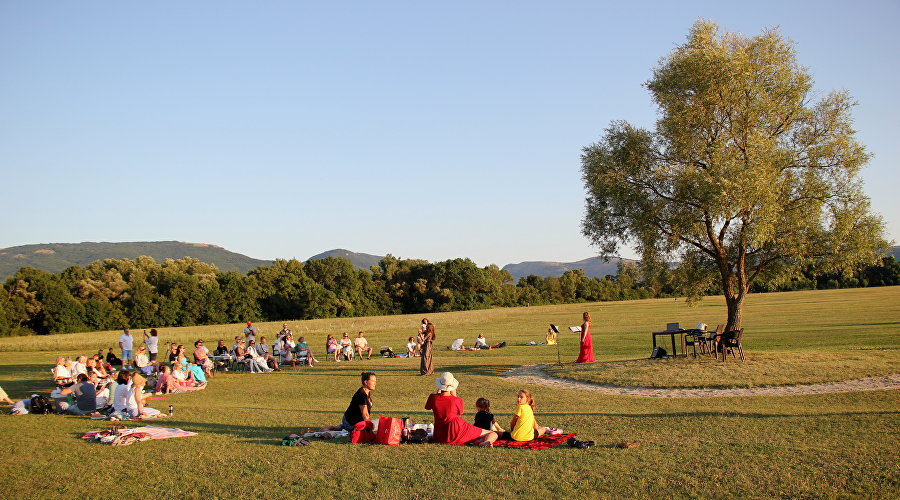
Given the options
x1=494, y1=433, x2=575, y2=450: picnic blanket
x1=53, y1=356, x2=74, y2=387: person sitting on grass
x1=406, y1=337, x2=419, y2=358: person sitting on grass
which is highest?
x1=53, y1=356, x2=74, y2=387: person sitting on grass

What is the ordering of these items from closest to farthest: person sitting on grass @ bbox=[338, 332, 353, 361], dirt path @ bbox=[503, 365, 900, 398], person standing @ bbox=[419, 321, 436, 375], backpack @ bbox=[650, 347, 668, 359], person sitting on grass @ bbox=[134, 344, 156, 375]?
dirt path @ bbox=[503, 365, 900, 398] < backpack @ bbox=[650, 347, 668, 359] < person standing @ bbox=[419, 321, 436, 375] < person sitting on grass @ bbox=[134, 344, 156, 375] < person sitting on grass @ bbox=[338, 332, 353, 361]

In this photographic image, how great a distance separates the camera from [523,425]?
411 inches

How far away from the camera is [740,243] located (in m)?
21.0

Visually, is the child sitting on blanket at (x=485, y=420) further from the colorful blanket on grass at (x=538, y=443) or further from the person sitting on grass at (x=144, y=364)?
the person sitting on grass at (x=144, y=364)

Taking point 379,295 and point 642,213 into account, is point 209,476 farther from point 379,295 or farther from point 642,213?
point 379,295

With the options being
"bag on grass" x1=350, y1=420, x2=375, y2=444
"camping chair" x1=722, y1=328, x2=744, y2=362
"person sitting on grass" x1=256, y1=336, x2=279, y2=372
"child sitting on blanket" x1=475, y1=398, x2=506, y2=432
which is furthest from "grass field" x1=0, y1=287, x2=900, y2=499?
"person sitting on grass" x1=256, y1=336, x2=279, y2=372

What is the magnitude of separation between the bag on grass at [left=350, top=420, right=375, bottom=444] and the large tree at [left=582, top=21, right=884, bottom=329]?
43.9ft

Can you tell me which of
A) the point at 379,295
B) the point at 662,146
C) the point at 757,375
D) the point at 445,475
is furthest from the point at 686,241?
the point at 379,295

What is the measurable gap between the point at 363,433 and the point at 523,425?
9.21 ft

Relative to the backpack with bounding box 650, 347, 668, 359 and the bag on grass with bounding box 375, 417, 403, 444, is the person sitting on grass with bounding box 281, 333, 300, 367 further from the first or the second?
the bag on grass with bounding box 375, 417, 403, 444

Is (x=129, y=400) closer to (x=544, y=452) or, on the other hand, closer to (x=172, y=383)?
(x=172, y=383)

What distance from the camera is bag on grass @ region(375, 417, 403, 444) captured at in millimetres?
10648

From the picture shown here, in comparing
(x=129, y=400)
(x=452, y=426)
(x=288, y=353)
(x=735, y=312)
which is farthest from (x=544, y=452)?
(x=288, y=353)

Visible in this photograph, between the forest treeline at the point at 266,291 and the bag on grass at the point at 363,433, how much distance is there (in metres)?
52.5
